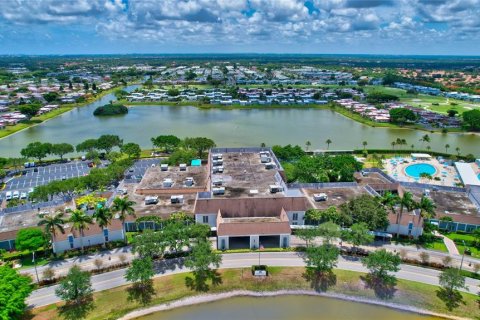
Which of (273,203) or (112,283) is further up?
(273,203)

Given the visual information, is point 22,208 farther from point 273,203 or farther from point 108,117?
point 108,117

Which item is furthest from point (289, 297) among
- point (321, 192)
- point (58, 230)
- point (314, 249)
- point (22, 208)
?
point (22, 208)

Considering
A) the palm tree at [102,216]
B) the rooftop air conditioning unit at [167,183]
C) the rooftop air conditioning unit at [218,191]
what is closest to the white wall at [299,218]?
the rooftop air conditioning unit at [218,191]

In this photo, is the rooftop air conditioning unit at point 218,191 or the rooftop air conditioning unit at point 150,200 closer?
the rooftop air conditioning unit at point 218,191

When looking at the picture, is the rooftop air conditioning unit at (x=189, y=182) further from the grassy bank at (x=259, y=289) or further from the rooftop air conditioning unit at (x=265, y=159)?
the grassy bank at (x=259, y=289)

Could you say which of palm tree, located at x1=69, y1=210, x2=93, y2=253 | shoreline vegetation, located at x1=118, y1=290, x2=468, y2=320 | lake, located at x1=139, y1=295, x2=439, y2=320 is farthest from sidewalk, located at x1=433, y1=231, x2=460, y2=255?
palm tree, located at x1=69, y1=210, x2=93, y2=253

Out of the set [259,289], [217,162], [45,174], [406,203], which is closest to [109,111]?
[45,174]
